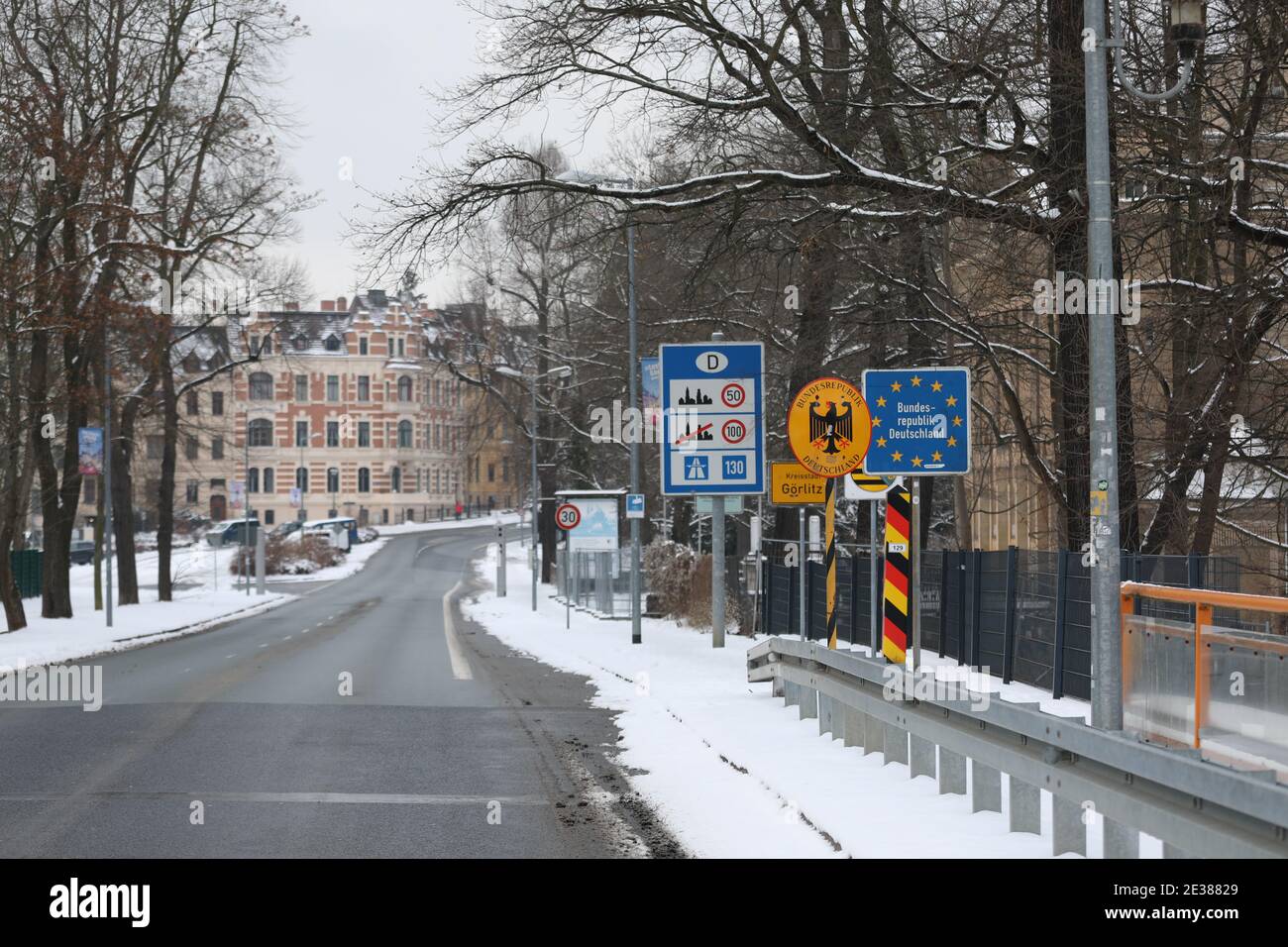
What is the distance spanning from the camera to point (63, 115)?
109ft

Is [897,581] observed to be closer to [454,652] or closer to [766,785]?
[766,785]

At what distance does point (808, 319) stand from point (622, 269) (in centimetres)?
1233

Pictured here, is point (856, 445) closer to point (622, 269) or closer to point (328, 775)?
point (328, 775)

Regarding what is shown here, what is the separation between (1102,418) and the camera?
10.2 meters

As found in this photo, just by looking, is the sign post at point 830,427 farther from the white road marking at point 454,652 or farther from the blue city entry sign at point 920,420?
the white road marking at point 454,652

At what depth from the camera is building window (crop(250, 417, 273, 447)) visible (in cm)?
11381

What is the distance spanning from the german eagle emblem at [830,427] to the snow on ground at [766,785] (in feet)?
8.01

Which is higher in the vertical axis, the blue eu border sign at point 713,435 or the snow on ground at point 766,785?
the blue eu border sign at point 713,435

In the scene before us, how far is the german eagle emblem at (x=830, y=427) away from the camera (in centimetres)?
1371

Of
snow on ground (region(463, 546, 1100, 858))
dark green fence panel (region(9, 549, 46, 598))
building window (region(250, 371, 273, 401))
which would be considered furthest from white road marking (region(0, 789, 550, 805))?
building window (region(250, 371, 273, 401))

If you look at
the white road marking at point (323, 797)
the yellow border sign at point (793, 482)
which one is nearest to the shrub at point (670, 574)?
the yellow border sign at point (793, 482)

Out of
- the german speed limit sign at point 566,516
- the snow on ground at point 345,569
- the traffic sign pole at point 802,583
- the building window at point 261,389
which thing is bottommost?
the snow on ground at point 345,569

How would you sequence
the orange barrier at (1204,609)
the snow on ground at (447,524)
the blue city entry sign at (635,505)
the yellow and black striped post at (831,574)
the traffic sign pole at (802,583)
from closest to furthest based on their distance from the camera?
1. the orange barrier at (1204,609)
2. the yellow and black striped post at (831,574)
3. the traffic sign pole at (802,583)
4. the blue city entry sign at (635,505)
5. the snow on ground at (447,524)

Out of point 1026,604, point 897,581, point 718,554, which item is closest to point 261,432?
point 718,554
